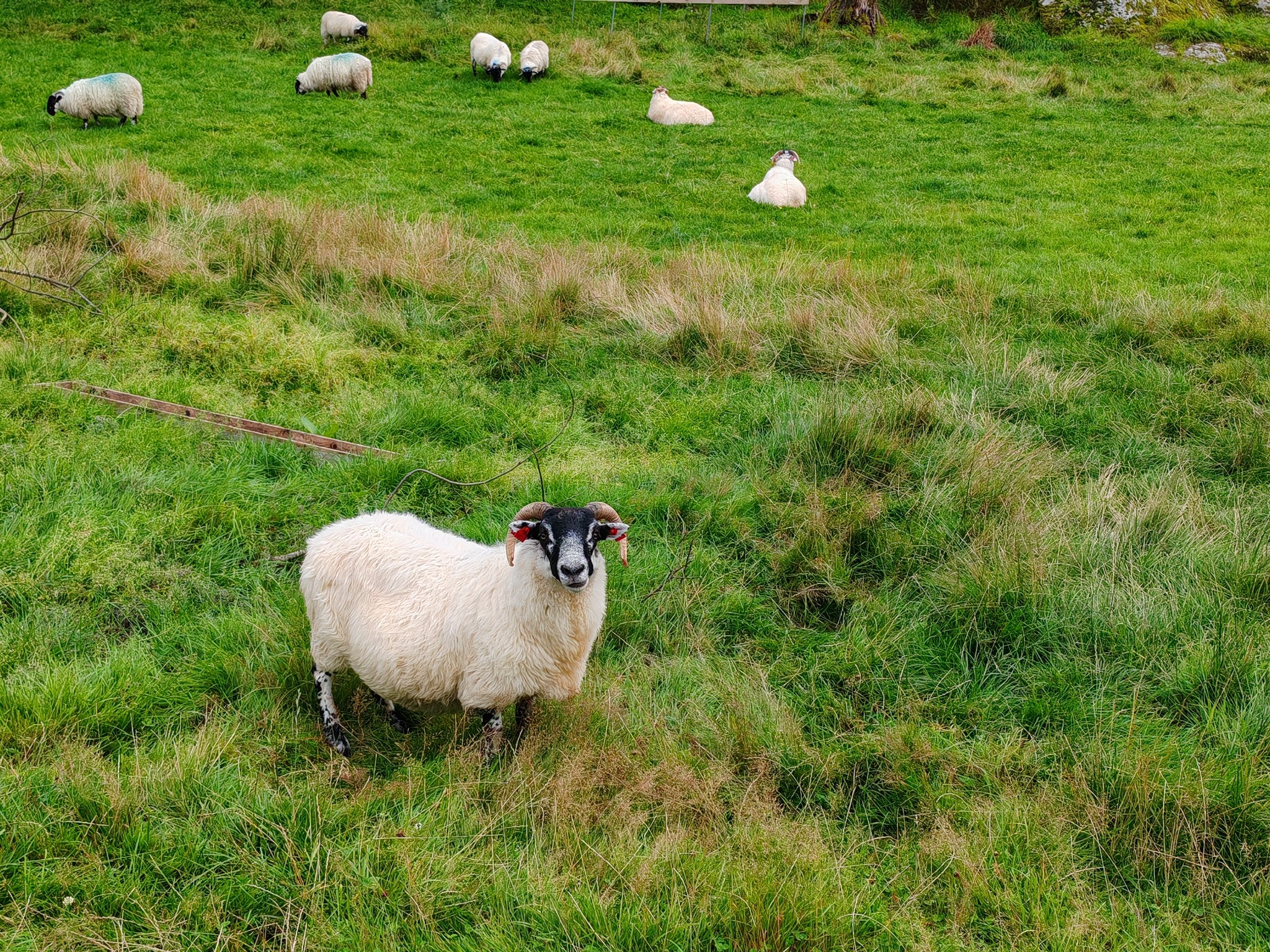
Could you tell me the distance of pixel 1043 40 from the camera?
902 inches

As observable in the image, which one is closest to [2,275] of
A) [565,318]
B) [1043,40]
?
[565,318]

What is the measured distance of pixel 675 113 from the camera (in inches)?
666

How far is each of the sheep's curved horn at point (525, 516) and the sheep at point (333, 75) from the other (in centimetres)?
1670

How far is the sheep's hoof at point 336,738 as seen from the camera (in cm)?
381

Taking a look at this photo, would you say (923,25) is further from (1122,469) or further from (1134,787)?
(1134,787)

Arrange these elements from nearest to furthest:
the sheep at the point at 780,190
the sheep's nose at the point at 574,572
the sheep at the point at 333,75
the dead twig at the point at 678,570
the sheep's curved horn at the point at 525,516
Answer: the sheep's nose at the point at 574,572 < the sheep's curved horn at the point at 525,516 < the dead twig at the point at 678,570 < the sheep at the point at 780,190 < the sheep at the point at 333,75

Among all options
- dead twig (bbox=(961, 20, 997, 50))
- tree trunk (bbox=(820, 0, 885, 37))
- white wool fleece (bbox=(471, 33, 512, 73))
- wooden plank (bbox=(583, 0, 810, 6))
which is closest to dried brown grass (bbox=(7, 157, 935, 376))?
white wool fleece (bbox=(471, 33, 512, 73))

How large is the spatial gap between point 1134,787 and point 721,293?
19.8 ft

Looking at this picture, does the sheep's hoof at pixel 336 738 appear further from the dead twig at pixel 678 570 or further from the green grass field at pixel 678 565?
the dead twig at pixel 678 570

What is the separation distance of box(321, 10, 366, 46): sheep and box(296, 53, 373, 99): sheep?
3.59 m

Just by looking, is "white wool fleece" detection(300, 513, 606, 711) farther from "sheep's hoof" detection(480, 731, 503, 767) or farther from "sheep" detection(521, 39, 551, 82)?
"sheep" detection(521, 39, 551, 82)

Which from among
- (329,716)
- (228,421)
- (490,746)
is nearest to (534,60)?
(228,421)

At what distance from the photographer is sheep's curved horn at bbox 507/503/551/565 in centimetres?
367

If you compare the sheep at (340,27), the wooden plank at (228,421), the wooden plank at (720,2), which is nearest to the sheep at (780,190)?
the wooden plank at (228,421)
